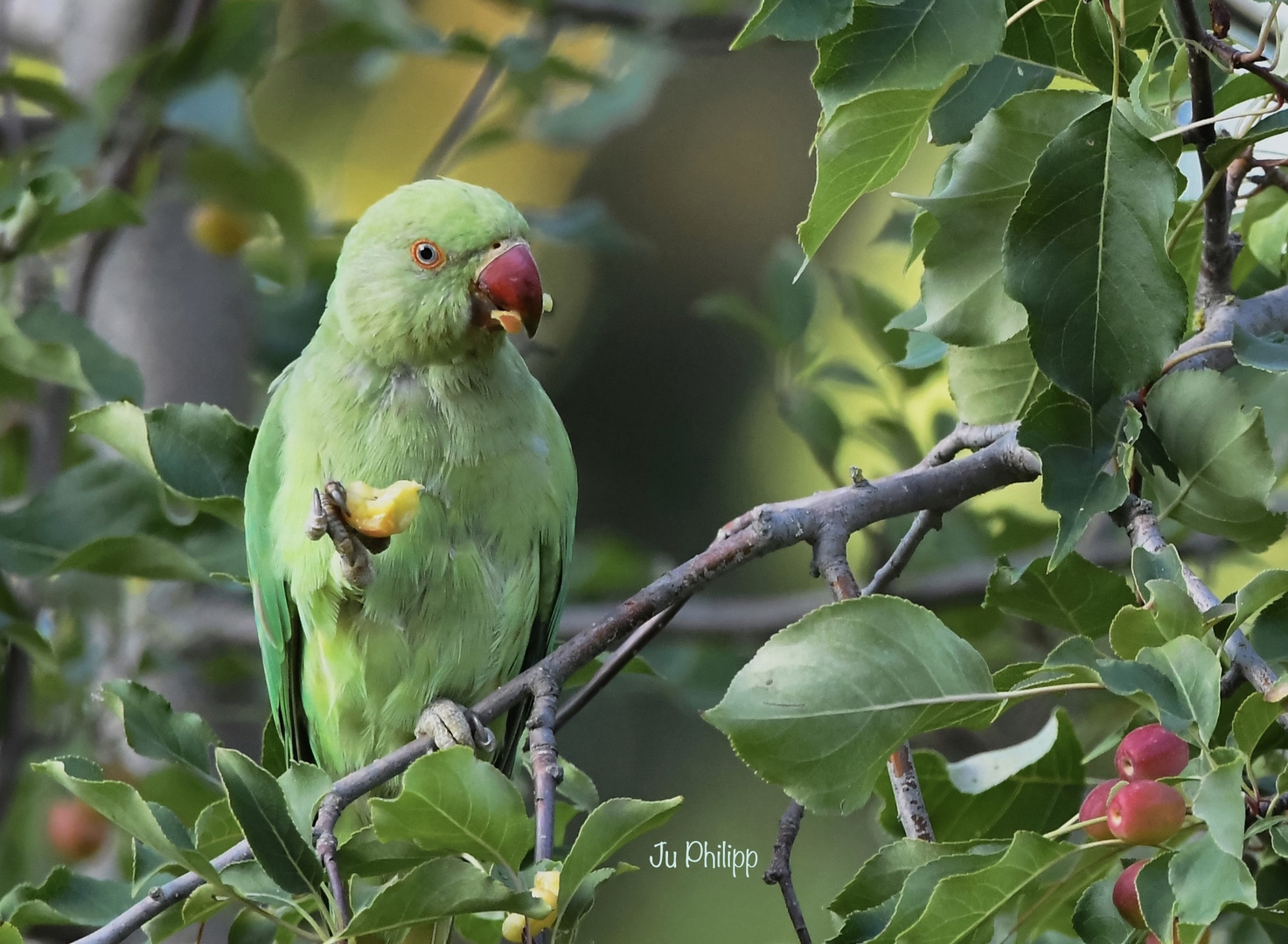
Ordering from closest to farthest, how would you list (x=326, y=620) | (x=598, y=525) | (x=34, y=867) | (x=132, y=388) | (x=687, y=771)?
(x=326, y=620) → (x=132, y=388) → (x=34, y=867) → (x=687, y=771) → (x=598, y=525)

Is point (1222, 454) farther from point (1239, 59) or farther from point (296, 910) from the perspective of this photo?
point (296, 910)

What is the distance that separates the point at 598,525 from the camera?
525cm

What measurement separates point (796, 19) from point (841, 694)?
0.52 metres

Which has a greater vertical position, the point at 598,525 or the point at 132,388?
the point at 132,388

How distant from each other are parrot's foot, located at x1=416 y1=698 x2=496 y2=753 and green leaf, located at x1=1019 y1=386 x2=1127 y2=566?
816mm

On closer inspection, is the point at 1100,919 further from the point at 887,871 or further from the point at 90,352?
the point at 90,352

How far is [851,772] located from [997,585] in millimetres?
298

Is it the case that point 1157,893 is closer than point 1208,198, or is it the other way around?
point 1157,893

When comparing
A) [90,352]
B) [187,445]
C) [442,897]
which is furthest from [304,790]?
[90,352]

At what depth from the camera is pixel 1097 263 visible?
106 cm

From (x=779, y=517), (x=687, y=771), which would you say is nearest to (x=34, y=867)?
(x=687, y=771)

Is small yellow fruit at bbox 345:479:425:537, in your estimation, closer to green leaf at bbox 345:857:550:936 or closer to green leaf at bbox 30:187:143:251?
green leaf at bbox 345:857:550:936

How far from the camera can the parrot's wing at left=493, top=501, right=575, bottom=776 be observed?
1.92 meters

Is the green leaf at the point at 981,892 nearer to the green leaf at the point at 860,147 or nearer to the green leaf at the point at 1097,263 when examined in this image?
the green leaf at the point at 1097,263
